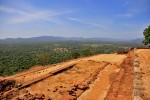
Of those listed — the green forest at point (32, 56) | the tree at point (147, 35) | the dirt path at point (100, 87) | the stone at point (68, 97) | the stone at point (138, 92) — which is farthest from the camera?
the green forest at point (32, 56)

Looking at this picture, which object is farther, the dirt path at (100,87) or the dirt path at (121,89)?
the dirt path at (100,87)

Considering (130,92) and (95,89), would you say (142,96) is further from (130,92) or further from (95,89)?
(95,89)

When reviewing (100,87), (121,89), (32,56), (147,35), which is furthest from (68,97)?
(32,56)

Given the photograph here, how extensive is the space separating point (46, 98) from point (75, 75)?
14.7ft

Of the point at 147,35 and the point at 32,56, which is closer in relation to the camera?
the point at 147,35

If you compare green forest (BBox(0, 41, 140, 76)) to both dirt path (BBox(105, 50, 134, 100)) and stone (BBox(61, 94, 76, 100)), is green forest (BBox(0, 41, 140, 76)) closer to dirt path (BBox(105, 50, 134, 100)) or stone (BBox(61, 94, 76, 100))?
dirt path (BBox(105, 50, 134, 100))

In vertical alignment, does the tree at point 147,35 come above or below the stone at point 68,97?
above

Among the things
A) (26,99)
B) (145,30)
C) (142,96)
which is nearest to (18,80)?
(26,99)

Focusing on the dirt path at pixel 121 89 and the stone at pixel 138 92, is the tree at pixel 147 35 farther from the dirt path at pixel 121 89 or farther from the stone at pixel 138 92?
the stone at pixel 138 92

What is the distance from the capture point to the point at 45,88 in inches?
388

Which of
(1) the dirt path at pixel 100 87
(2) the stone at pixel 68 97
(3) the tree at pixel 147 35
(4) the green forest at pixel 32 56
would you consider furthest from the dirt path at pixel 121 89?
(3) the tree at pixel 147 35

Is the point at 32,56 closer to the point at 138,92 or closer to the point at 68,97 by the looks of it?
the point at 68,97

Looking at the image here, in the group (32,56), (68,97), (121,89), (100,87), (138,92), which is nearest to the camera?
(138,92)

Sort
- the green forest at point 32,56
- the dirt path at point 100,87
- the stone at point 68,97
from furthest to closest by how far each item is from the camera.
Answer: the green forest at point 32,56, the dirt path at point 100,87, the stone at point 68,97
